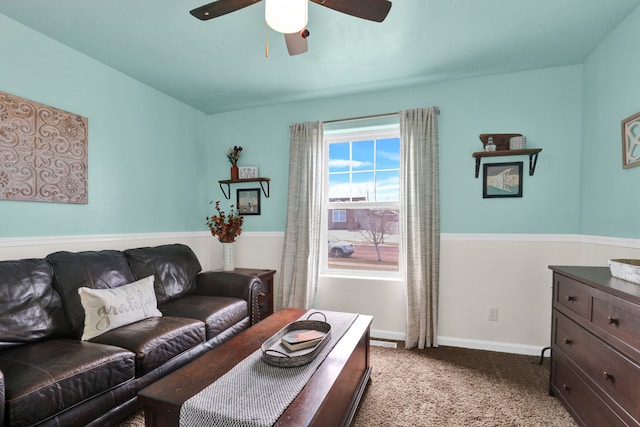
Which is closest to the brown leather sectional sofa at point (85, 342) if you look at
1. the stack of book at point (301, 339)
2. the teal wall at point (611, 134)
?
the stack of book at point (301, 339)

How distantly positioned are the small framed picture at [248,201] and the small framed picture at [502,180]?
244cm

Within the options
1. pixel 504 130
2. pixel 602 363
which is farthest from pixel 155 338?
pixel 504 130

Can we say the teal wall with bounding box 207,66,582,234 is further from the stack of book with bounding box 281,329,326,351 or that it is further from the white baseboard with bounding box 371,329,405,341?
the stack of book with bounding box 281,329,326,351

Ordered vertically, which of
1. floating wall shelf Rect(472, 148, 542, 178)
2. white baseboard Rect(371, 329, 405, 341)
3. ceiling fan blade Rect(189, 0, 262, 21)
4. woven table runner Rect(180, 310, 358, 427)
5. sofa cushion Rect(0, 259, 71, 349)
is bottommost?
white baseboard Rect(371, 329, 405, 341)

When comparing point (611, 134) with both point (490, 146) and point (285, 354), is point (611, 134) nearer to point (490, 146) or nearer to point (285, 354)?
point (490, 146)

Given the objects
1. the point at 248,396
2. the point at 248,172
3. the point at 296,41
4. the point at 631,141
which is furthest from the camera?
the point at 248,172

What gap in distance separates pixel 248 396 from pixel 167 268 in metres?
1.97

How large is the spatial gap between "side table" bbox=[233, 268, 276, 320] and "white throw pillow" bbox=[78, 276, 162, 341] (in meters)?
1.16

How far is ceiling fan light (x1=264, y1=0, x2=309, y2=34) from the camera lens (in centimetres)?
136

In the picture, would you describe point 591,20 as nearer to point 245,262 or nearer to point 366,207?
point 366,207

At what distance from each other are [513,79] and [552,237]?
1.46 meters

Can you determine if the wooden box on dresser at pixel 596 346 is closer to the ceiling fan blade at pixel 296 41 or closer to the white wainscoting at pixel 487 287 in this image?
the white wainscoting at pixel 487 287

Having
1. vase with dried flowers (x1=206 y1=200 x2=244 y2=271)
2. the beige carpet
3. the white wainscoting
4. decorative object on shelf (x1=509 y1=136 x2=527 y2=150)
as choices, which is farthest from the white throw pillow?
decorative object on shelf (x1=509 y1=136 x2=527 y2=150)

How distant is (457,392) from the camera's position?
2.18 meters
